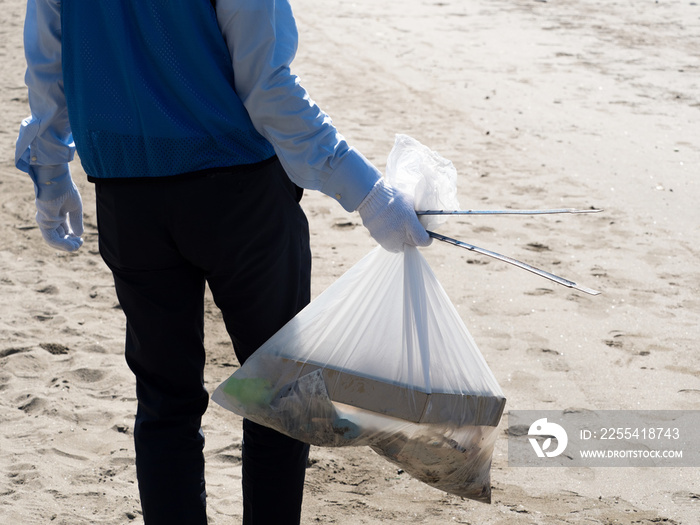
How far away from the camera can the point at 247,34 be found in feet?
4.51

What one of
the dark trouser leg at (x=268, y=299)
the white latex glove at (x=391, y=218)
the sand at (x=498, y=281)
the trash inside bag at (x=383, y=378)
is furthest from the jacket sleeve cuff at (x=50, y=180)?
the sand at (x=498, y=281)

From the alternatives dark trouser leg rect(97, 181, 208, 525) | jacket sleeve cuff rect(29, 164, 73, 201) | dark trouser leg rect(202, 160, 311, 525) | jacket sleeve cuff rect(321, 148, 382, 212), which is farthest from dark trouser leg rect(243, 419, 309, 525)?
jacket sleeve cuff rect(29, 164, 73, 201)

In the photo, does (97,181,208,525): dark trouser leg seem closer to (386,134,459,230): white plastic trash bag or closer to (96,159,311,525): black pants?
(96,159,311,525): black pants

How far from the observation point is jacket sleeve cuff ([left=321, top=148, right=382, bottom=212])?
1495 mm

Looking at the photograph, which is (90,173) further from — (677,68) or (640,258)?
(677,68)

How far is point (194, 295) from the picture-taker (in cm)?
166

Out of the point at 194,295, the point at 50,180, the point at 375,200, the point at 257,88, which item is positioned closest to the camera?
the point at 257,88

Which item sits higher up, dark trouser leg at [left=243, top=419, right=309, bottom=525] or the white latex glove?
the white latex glove

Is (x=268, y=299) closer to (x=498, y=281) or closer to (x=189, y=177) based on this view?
(x=189, y=177)

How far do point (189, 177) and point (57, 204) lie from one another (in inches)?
19.8

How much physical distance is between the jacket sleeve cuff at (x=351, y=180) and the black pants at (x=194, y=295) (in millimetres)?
126

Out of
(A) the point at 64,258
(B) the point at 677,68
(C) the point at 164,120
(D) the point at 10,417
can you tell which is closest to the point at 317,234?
(A) the point at 64,258

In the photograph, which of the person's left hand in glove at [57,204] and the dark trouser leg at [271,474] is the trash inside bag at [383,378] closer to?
the dark trouser leg at [271,474]

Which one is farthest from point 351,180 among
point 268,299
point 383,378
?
point 383,378
